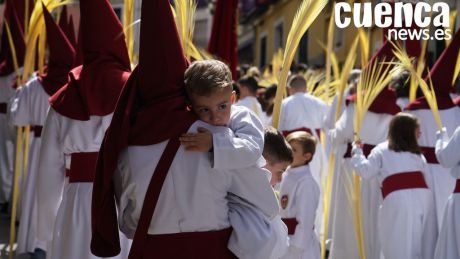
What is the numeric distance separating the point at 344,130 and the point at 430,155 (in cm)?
76

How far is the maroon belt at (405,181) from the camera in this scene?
6.11 metres

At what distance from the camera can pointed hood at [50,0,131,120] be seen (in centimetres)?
454

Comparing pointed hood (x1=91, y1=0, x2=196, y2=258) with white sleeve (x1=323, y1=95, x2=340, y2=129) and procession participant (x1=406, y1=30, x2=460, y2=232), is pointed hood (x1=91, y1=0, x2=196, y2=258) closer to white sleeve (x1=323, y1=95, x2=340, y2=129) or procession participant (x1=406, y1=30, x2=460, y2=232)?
procession participant (x1=406, y1=30, x2=460, y2=232)

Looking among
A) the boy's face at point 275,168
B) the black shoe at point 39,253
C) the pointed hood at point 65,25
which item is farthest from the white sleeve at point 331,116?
the boy's face at point 275,168

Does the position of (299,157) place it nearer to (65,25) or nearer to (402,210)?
(402,210)

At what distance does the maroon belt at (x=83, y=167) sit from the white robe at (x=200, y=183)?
1465 millimetres

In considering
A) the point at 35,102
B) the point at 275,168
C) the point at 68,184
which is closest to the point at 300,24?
the point at 275,168

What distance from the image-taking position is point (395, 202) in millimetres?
6160

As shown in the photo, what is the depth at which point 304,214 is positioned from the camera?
5004 millimetres

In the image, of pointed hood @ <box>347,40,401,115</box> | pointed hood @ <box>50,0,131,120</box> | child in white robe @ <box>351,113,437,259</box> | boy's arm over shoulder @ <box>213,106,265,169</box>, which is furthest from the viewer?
pointed hood @ <box>347,40,401,115</box>

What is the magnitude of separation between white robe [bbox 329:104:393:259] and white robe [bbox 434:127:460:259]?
1.21 metres

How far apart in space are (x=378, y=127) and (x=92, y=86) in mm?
3212

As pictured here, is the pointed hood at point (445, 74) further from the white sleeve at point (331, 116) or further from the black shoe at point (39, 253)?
the black shoe at point (39, 253)

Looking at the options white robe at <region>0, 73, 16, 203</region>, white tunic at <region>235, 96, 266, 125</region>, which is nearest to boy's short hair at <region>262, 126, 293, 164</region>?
white tunic at <region>235, 96, 266, 125</region>
